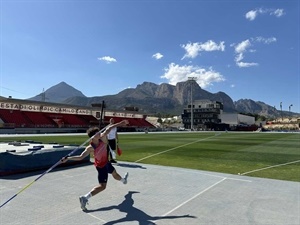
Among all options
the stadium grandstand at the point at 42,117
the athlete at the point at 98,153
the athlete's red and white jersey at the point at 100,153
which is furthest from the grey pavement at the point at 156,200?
the stadium grandstand at the point at 42,117

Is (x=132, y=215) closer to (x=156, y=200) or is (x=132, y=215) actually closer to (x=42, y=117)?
(x=156, y=200)

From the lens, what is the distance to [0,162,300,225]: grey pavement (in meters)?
5.80

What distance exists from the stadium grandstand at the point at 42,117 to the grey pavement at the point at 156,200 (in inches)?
1703

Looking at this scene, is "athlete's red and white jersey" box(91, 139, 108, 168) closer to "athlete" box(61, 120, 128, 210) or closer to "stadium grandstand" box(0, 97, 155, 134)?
"athlete" box(61, 120, 128, 210)

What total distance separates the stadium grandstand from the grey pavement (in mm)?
43268

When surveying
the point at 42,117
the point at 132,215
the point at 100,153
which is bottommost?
the point at 132,215

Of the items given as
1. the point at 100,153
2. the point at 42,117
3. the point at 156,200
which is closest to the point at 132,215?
the point at 156,200

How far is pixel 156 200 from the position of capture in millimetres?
7184

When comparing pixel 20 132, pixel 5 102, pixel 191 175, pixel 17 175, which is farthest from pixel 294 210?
pixel 5 102

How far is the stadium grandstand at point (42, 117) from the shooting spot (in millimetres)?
57013

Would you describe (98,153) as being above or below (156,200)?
above

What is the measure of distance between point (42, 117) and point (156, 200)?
63919 millimetres

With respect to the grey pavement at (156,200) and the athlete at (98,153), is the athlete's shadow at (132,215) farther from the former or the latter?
the athlete at (98,153)

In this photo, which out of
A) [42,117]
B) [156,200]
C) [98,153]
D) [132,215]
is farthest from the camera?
[42,117]
